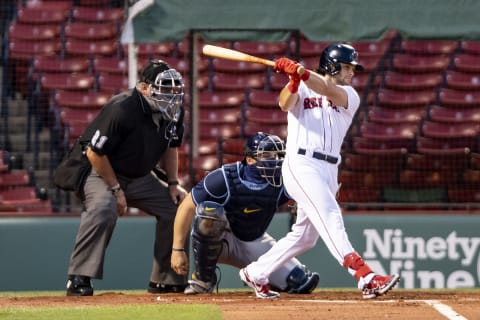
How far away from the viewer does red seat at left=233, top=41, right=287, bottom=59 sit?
11.0 meters

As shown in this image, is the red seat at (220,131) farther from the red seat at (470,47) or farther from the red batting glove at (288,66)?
the red batting glove at (288,66)

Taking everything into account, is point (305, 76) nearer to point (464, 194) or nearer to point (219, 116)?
point (464, 194)

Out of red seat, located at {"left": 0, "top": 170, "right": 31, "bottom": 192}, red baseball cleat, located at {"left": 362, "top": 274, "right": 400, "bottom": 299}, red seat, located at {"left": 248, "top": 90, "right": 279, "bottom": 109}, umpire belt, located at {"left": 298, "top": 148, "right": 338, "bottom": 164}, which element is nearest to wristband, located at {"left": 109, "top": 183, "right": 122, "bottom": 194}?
umpire belt, located at {"left": 298, "top": 148, "right": 338, "bottom": 164}

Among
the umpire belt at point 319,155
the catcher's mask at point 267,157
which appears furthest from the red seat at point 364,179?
the umpire belt at point 319,155

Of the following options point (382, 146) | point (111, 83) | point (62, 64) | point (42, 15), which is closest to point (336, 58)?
point (382, 146)

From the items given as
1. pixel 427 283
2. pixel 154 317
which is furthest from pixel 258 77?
pixel 154 317

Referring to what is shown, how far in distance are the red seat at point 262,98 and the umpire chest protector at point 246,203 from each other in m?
3.39

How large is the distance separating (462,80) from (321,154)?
476 centimetres

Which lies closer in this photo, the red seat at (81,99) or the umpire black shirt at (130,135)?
the umpire black shirt at (130,135)

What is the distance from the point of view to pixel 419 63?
11477mm

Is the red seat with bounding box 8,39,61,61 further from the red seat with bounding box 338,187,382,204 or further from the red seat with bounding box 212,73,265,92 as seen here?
the red seat with bounding box 338,187,382,204

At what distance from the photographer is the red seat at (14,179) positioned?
32.7ft

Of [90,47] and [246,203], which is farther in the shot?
[90,47]

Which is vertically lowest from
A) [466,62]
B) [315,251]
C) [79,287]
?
[315,251]
